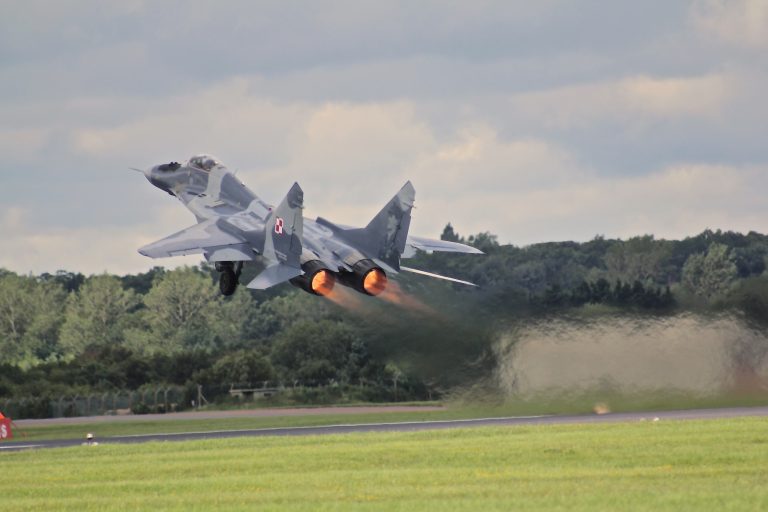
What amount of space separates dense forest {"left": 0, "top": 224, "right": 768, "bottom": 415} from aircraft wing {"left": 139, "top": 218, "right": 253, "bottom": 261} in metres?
3.12

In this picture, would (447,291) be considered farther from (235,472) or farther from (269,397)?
(269,397)

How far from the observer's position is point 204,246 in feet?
141

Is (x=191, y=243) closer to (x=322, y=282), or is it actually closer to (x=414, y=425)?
(x=322, y=282)

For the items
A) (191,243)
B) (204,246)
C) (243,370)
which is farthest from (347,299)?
(243,370)

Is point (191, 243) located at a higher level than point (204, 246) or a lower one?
higher

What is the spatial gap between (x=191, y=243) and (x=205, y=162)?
17.8 ft

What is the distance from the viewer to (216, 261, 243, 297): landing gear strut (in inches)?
1722

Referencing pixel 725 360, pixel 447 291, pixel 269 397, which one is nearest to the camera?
pixel 725 360

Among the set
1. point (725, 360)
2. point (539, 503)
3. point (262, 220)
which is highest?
point (262, 220)

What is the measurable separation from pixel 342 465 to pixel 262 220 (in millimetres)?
10512

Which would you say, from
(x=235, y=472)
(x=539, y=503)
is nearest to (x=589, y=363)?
(x=235, y=472)

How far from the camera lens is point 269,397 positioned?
74.6 meters

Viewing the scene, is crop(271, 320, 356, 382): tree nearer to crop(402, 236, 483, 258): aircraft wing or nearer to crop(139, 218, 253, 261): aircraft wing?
crop(402, 236, 483, 258): aircraft wing

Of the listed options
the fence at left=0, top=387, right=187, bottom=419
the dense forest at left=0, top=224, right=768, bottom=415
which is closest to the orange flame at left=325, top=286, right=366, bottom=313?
the dense forest at left=0, top=224, right=768, bottom=415
